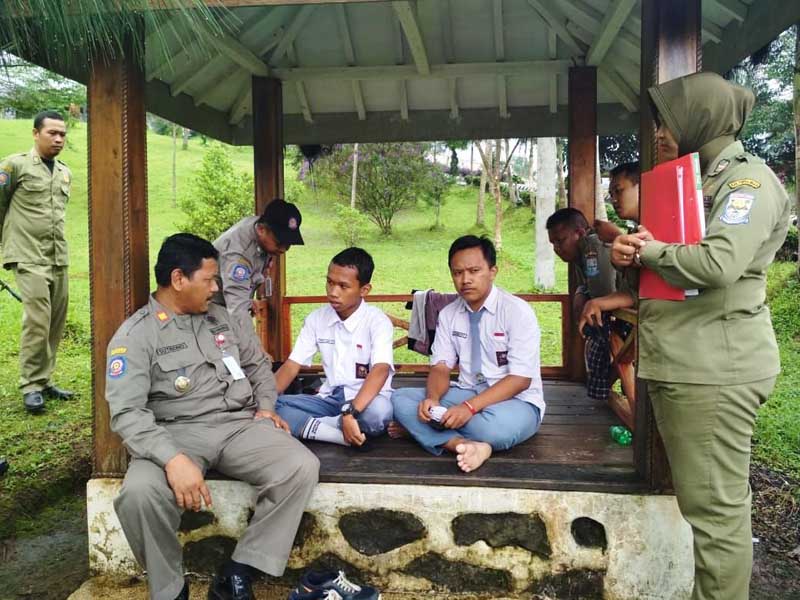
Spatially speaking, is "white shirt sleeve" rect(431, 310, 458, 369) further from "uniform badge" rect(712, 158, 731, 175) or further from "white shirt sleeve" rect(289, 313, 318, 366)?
"uniform badge" rect(712, 158, 731, 175)

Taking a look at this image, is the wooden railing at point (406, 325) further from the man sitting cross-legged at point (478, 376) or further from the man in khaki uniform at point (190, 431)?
the man in khaki uniform at point (190, 431)

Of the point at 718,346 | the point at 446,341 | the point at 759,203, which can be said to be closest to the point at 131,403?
the point at 446,341

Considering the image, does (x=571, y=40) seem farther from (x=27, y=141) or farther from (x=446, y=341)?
(x=27, y=141)

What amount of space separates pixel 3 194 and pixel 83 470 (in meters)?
2.13

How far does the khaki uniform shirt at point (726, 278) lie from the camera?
6.19 ft

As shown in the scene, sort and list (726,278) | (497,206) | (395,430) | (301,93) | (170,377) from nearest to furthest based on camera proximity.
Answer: (726,278)
(170,377)
(395,430)
(301,93)
(497,206)

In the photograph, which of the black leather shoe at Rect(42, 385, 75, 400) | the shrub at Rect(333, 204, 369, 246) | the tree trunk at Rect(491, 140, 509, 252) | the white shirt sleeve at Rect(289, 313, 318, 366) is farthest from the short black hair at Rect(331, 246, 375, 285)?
the shrub at Rect(333, 204, 369, 246)

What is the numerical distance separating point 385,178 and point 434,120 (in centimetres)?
1408

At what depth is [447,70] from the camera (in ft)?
15.1

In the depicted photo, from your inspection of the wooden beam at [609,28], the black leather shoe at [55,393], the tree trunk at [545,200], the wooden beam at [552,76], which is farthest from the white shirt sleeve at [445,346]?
the tree trunk at [545,200]

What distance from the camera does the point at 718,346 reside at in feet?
6.64

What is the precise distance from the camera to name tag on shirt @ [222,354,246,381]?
2869 millimetres

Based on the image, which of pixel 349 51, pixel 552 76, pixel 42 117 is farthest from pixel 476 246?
pixel 42 117

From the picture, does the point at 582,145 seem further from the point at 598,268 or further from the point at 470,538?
the point at 470,538
